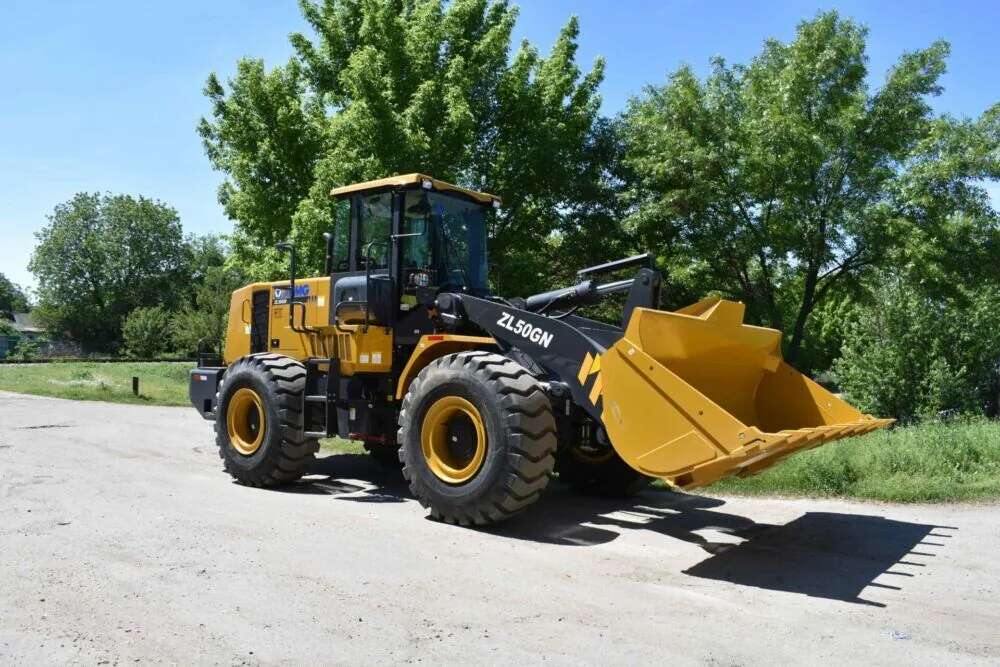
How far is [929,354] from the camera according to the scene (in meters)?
16.8

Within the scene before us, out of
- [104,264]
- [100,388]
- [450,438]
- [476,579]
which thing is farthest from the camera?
[104,264]

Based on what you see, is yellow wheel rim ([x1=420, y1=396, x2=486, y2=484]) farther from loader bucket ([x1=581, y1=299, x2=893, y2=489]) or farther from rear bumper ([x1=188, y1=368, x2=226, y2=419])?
rear bumper ([x1=188, y1=368, x2=226, y2=419])

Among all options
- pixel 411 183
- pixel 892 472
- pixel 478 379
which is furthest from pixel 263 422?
pixel 892 472

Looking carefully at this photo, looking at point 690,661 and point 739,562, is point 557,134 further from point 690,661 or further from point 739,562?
point 690,661

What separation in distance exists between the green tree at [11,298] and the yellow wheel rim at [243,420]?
104056mm

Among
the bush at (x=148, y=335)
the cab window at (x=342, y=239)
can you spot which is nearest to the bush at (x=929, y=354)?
the cab window at (x=342, y=239)

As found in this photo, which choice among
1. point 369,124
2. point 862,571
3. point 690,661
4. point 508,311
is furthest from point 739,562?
point 369,124

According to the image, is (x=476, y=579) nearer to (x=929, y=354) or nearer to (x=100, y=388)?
(x=929, y=354)

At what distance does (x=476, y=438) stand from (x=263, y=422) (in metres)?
3.01

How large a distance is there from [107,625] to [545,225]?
16200 mm

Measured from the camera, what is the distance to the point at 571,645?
432 cm

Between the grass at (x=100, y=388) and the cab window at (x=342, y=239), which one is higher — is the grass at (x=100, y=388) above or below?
below

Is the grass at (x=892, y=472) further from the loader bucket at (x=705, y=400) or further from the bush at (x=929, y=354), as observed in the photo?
the bush at (x=929, y=354)

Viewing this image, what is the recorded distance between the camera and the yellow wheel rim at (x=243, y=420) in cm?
927
